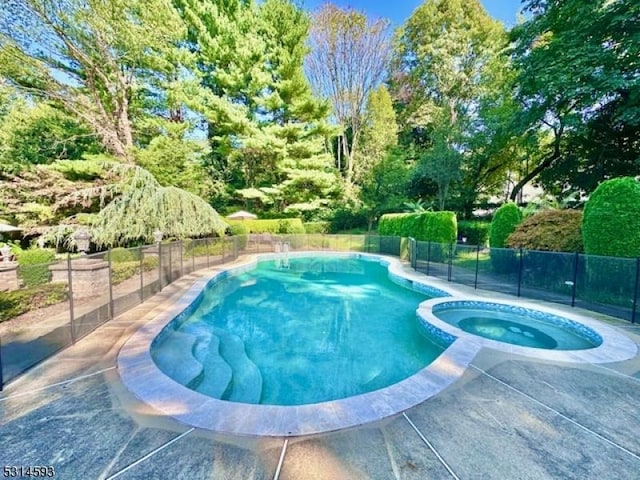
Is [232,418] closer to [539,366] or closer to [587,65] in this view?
[539,366]

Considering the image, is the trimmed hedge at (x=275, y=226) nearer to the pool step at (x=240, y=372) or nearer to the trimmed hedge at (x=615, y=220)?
the pool step at (x=240, y=372)

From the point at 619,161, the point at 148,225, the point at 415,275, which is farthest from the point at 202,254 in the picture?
the point at 619,161

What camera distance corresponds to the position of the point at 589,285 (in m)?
6.62

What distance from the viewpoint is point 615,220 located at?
6391 mm

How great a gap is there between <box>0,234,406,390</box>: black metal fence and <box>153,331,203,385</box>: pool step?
1.16 metres

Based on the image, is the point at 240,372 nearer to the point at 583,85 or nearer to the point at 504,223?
the point at 504,223

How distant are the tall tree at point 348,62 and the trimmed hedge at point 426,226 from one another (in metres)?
5.09

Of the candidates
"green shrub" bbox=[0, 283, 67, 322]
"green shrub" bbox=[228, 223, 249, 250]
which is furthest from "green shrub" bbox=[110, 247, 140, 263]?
"green shrub" bbox=[228, 223, 249, 250]

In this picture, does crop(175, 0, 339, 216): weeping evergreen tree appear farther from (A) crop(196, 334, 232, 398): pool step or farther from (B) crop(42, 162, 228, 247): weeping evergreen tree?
(A) crop(196, 334, 232, 398): pool step

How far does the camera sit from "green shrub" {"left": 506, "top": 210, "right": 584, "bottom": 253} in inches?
315

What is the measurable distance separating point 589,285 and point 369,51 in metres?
21.5

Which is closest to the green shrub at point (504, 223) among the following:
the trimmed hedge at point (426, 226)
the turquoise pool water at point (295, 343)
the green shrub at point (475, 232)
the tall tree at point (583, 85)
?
the trimmed hedge at point (426, 226)

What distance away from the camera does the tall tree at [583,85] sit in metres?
9.82

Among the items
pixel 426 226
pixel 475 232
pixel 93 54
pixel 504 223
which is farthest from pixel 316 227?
pixel 93 54
